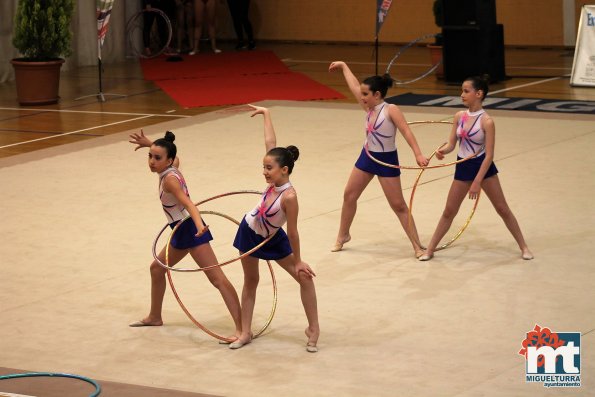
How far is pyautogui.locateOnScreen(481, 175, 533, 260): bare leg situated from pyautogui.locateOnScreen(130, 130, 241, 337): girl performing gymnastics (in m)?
2.27

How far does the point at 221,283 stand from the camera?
247 inches

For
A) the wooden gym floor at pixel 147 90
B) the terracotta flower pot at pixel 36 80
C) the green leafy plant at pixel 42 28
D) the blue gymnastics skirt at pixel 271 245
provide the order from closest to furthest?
the blue gymnastics skirt at pixel 271 245
the wooden gym floor at pixel 147 90
the green leafy plant at pixel 42 28
the terracotta flower pot at pixel 36 80

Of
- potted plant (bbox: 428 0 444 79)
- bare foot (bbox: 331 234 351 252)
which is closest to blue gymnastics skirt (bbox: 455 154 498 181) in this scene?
bare foot (bbox: 331 234 351 252)

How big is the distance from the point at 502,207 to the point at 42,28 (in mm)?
9244

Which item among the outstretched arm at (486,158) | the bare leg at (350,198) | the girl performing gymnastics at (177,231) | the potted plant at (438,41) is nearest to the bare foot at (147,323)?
the girl performing gymnastics at (177,231)

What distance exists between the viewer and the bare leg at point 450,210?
7742mm

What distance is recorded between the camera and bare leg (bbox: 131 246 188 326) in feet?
20.9

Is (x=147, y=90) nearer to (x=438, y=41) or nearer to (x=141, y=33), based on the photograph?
(x=141, y=33)

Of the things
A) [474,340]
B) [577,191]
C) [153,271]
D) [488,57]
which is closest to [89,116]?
[488,57]

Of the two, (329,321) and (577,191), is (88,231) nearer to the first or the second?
(329,321)

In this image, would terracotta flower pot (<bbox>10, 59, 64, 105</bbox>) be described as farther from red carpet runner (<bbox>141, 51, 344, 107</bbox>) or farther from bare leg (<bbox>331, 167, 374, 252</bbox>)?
bare leg (<bbox>331, 167, 374, 252</bbox>)

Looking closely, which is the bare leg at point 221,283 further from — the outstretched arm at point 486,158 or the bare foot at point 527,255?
the bare foot at point 527,255

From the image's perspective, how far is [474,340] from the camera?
6141 millimetres

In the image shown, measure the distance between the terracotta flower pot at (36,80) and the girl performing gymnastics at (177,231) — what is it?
9.49 meters
